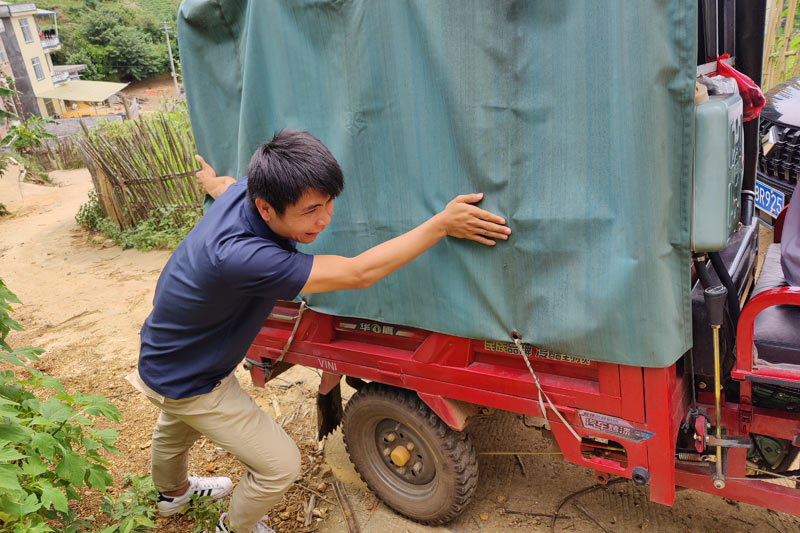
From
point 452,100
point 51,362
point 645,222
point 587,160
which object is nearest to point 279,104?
point 452,100

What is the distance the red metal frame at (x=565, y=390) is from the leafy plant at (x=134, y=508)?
112cm

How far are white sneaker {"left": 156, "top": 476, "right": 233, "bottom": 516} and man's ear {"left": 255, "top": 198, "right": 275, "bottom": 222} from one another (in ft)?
6.06

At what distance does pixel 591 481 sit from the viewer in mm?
3168

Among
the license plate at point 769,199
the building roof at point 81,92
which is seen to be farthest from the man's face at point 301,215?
the building roof at point 81,92

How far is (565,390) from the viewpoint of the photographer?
2248 millimetres

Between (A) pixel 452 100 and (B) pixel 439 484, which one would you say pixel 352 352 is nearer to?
(B) pixel 439 484

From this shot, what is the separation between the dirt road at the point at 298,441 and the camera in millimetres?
2879

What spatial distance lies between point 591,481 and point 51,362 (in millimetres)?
4912

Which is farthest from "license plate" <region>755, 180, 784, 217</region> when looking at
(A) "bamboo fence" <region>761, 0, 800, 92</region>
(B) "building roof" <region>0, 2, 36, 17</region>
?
(B) "building roof" <region>0, 2, 36, 17</region>

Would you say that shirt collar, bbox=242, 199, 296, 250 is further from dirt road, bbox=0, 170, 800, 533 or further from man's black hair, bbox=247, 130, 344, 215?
dirt road, bbox=0, 170, 800, 533

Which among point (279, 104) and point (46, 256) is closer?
point (279, 104)

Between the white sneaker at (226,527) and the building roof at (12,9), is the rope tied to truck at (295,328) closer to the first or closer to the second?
the white sneaker at (226,527)

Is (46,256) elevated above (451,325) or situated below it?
below

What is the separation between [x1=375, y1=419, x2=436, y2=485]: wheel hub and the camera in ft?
9.47
